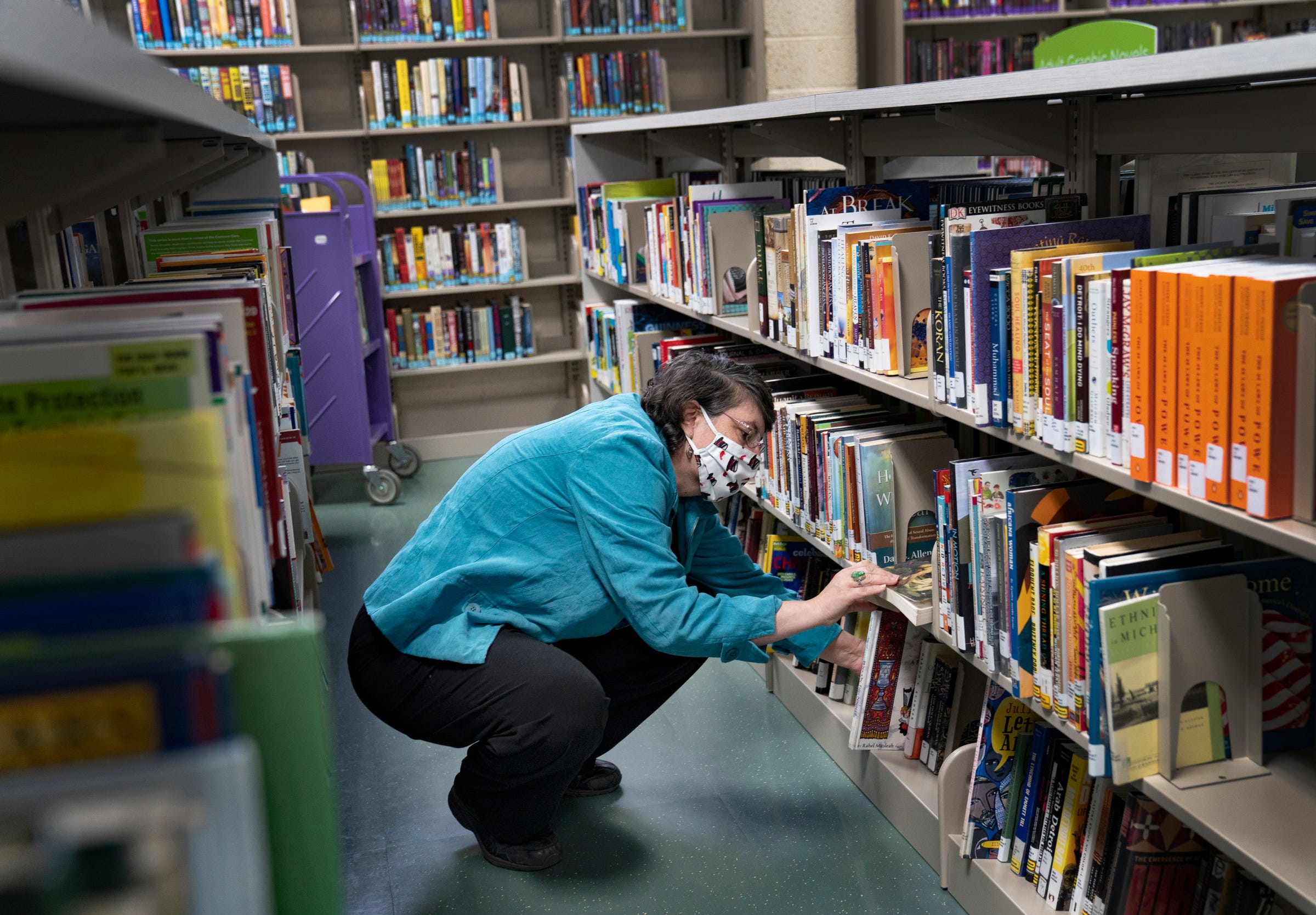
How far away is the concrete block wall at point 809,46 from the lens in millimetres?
5699

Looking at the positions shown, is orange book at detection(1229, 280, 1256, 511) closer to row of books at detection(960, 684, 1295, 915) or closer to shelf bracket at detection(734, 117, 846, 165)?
row of books at detection(960, 684, 1295, 915)

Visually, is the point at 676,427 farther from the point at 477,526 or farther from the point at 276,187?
the point at 276,187

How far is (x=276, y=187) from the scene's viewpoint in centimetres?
405

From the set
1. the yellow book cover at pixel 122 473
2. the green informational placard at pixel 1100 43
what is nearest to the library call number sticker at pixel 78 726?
the yellow book cover at pixel 122 473

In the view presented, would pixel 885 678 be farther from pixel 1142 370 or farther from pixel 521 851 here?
pixel 1142 370

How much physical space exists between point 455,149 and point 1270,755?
200 inches

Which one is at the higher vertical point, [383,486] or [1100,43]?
[1100,43]

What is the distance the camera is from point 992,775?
204 cm

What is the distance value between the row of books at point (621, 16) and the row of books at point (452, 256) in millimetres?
1050

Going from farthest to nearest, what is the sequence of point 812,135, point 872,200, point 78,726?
point 812,135 → point 872,200 → point 78,726

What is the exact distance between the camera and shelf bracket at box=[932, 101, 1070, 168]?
81.9 inches

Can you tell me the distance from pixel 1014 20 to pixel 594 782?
17.3 ft

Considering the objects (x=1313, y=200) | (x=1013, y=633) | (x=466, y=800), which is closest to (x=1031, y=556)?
(x=1013, y=633)

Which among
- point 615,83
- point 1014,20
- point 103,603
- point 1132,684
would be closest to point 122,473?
point 103,603
